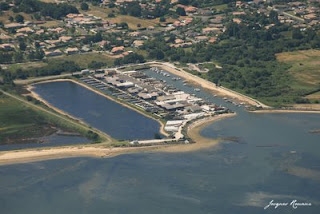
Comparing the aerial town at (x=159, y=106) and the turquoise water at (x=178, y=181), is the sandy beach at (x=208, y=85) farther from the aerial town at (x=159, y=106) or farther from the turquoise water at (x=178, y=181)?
the turquoise water at (x=178, y=181)

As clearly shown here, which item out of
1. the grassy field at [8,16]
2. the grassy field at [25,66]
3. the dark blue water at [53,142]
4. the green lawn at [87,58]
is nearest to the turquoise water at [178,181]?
the dark blue water at [53,142]

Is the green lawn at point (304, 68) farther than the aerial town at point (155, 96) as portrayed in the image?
Yes

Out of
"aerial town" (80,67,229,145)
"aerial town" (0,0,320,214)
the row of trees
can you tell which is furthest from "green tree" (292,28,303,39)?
the row of trees

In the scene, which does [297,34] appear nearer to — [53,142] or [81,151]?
[53,142]

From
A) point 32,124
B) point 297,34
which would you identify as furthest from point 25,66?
point 297,34

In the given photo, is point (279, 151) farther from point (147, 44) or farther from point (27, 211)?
point (147, 44)
